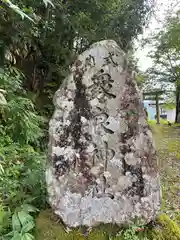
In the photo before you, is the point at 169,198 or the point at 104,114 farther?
the point at 169,198

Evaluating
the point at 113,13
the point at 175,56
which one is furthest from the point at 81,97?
Result: the point at 175,56

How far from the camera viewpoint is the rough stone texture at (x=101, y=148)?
2.24 metres

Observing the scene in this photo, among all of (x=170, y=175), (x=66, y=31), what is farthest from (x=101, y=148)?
(x=66, y=31)

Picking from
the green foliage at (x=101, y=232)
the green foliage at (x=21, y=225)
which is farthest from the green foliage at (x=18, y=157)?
the green foliage at (x=101, y=232)

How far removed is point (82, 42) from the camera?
7586 mm

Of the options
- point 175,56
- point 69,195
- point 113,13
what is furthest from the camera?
point 175,56

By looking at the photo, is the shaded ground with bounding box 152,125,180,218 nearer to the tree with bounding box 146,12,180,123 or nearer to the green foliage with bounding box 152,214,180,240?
the green foliage with bounding box 152,214,180,240

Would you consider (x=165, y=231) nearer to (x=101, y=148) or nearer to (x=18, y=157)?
(x=101, y=148)

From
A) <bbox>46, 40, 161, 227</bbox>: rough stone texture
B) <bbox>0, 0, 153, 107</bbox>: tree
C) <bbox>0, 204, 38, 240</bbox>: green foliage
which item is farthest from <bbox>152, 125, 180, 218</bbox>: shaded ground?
<bbox>0, 0, 153, 107</bbox>: tree

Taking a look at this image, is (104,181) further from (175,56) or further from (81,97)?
(175,56)

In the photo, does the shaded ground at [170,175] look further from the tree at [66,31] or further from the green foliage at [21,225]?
the tree at [66,31]

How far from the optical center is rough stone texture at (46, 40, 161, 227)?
88.1 inches

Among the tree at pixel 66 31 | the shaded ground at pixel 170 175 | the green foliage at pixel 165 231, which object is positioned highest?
the tree at pixel 66 31

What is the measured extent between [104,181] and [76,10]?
534cm
